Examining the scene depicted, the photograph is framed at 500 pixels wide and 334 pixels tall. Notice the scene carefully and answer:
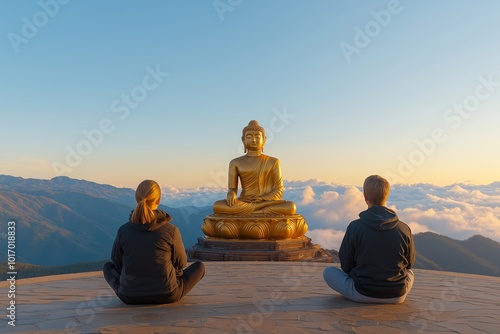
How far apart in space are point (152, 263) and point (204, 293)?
1208mm

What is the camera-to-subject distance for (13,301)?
4.39m

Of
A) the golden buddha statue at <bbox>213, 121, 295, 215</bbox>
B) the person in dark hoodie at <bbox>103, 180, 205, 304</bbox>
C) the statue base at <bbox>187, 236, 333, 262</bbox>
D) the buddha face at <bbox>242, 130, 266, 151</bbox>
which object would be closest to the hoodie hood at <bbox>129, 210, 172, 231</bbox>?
the person in dark hoodie at <bbox>103, 180, 205, 304</bbox>

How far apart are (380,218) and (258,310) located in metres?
1.45

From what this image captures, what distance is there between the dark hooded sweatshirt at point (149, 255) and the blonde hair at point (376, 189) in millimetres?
1836

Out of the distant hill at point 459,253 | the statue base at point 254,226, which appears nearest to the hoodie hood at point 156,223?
the statue base at point 254,226

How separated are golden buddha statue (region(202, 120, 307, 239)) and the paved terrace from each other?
3672mm

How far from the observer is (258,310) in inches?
150

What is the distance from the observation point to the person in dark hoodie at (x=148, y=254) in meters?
3.60

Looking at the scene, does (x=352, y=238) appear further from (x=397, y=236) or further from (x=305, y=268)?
(x=305, y=268)

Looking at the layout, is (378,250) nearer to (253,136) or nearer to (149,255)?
(149,255)

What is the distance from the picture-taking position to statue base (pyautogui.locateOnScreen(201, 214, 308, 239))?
29.9 ft

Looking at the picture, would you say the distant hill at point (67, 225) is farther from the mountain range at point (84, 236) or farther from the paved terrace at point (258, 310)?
the paved terrace at point (258, 310)

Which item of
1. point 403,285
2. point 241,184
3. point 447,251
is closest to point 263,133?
point 241,184

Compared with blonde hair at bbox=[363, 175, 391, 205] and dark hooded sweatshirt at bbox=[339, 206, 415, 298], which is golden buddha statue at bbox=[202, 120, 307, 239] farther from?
blonde hair at bbox=[363, 175, 391, 205]
